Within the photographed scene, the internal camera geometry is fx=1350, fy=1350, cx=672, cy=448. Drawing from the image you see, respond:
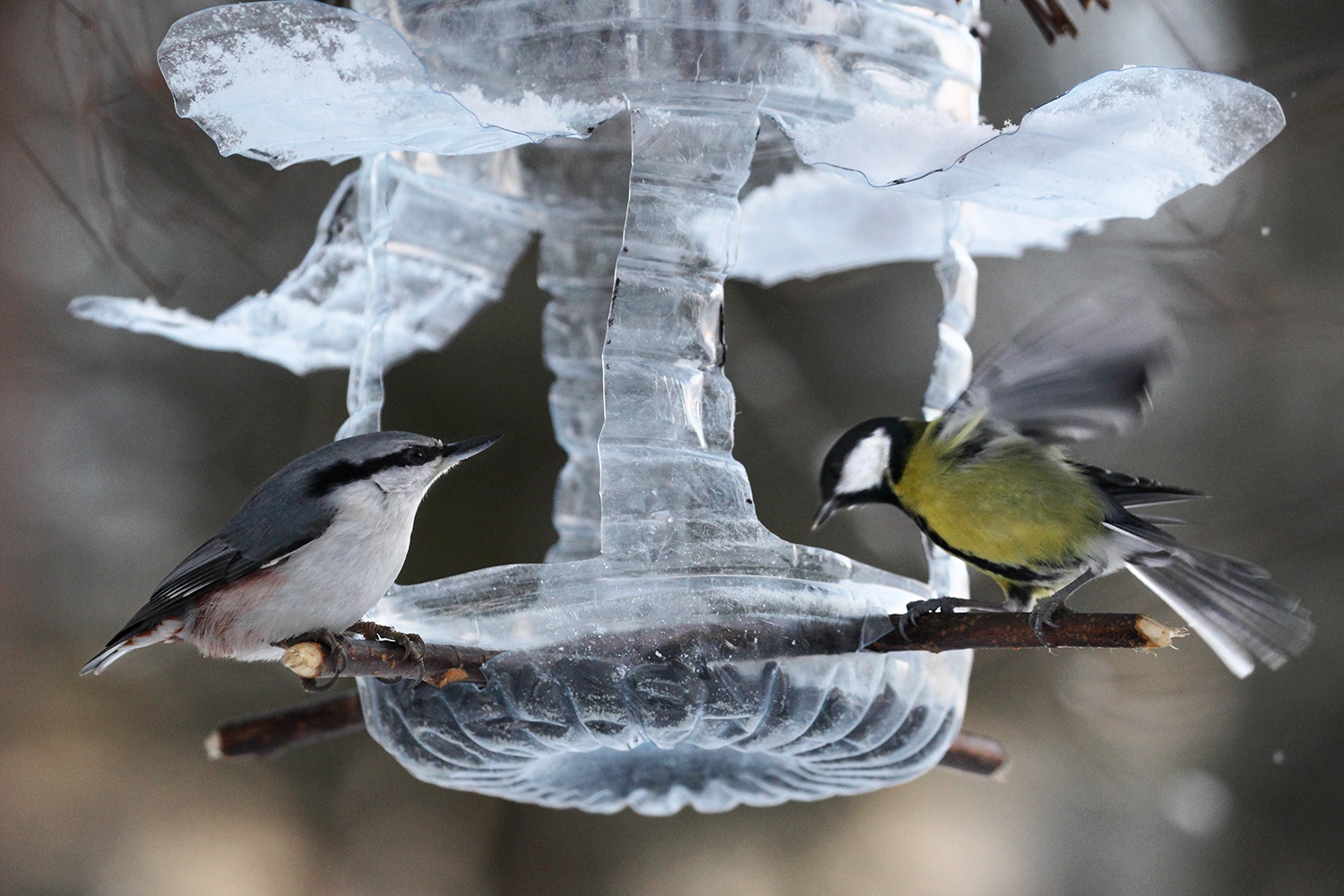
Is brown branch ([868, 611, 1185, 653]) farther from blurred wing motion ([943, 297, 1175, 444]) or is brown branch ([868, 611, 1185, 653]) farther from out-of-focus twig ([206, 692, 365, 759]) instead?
out-of-focus twig ([206, 692, 365, 759])

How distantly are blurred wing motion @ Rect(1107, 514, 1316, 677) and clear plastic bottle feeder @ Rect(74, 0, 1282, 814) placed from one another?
1.37 feet

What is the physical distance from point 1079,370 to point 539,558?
10.6 ft

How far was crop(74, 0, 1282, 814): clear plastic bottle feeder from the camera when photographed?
6.42 ft

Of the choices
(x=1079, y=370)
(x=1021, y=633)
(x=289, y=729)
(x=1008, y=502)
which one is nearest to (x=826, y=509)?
(x=1008, y=502)

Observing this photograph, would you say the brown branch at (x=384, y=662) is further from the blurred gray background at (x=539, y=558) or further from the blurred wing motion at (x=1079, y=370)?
the blurred gray background at (x=539, y=558)

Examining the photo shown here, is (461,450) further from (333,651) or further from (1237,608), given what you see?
(1237,608)

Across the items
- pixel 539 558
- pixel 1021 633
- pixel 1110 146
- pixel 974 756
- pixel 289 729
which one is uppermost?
pixel 1110 146

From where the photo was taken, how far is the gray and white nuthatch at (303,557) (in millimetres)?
2064

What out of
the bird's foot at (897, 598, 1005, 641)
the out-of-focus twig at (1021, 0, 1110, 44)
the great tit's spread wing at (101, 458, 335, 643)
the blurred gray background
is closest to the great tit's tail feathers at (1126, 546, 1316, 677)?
the bird's foot at (897, 598, 1005, 641)

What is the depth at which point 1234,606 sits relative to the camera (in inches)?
78.0

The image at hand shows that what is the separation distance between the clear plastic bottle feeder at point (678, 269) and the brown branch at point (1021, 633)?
0.35 feet

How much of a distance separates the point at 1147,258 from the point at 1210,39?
731 millimetres

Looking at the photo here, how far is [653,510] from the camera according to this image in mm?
2131

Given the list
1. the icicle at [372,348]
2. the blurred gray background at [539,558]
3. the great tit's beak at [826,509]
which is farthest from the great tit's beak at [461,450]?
the blurred gray background at [539,558]
